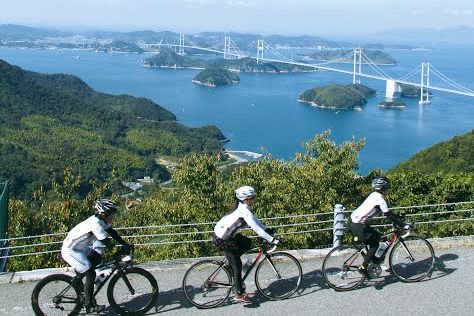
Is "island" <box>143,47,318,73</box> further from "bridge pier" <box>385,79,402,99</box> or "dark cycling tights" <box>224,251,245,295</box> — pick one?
"dark cycling tights" <box>224,251,245,295</box>

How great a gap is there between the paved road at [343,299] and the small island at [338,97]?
7266 centimetres

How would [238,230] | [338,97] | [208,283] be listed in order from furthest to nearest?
1. [338,97]
2. [208,283]
3. [238,230]

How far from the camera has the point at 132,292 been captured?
406 cm

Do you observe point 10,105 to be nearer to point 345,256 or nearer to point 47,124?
point 47,124

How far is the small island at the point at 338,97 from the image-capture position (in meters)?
76.2

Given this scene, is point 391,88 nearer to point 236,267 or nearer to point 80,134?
point 80,134

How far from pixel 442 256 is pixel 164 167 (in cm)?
5732

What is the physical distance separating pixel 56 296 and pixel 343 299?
83.2 inches

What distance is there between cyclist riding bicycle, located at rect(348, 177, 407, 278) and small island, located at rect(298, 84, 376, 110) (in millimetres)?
72838

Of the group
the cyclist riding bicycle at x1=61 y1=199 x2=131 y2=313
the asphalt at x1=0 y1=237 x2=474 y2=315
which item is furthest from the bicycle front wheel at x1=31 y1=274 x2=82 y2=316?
the asphalt at x1=0 y1=237 x2=474 y2=315

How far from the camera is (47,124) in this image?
7206 cm

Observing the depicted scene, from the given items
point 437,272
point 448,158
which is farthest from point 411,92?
point 437,272

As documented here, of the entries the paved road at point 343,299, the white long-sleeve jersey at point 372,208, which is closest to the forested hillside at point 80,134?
the paved road at point 343,299

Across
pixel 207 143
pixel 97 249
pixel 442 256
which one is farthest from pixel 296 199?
pixel 207 143
